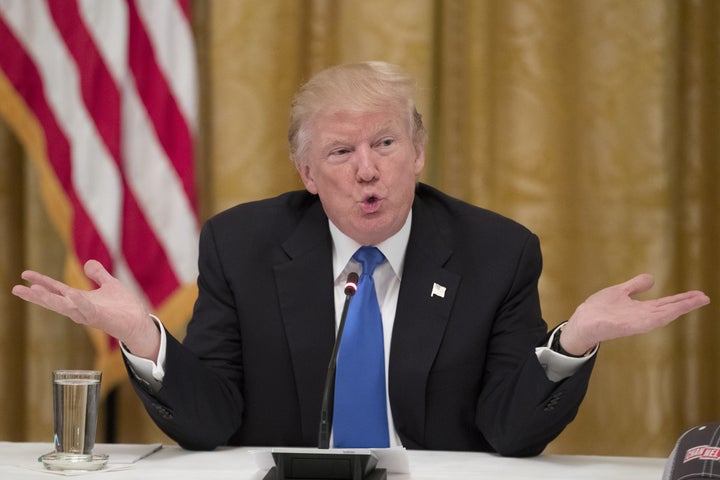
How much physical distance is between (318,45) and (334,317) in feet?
5.79

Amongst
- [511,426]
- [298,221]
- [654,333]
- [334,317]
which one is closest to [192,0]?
A: [298,221]

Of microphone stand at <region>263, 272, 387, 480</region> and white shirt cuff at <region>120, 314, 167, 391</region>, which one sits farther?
white shirt cuff at <region>120, 314, 167, 391</region>

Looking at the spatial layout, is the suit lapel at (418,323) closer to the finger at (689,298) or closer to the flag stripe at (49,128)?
the finger at (689,298)

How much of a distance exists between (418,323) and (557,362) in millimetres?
432

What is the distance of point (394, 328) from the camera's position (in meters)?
2.40

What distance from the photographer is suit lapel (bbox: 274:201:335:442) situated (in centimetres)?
243

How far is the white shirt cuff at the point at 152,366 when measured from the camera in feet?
6.87

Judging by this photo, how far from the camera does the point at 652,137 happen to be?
12.7ft

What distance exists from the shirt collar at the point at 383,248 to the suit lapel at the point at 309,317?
0.03 m

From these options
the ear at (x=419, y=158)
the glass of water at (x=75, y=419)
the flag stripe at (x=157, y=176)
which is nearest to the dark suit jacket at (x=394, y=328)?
the ear at (x=419, y=158)

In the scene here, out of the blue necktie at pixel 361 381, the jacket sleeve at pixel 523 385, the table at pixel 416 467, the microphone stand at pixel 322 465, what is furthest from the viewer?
the blue necktie at pixel 361 381

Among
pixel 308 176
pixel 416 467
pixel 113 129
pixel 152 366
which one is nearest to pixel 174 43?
pixel 113 129

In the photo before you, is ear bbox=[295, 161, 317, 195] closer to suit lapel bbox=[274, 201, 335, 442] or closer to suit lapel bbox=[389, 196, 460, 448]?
suit lapel bbox=[274, 201, 335, 442]

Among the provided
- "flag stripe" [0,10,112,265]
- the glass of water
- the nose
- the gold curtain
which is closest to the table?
the glass of water
